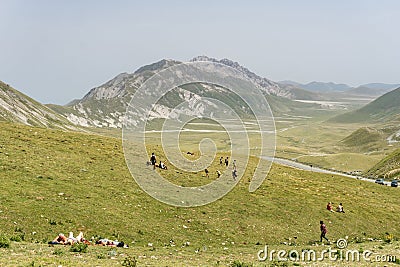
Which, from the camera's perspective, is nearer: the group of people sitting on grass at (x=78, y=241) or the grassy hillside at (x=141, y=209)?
the group of people sitting on grass at (x=78, y=241)

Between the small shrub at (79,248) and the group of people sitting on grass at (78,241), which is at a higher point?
the small shrub at (79,248)

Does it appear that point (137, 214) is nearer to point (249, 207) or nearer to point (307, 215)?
point (249, 207)

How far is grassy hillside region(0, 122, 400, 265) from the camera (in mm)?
29375
